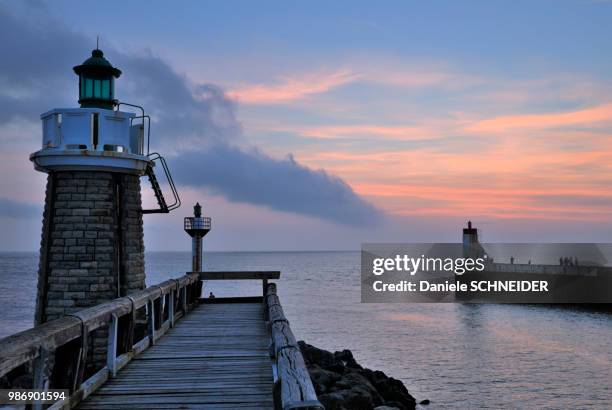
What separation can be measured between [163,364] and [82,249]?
9542 millimetres

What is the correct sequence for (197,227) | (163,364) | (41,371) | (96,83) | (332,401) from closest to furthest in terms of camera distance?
(41,371) < (163,364) < (332,401) < (96,83) < (197,227)

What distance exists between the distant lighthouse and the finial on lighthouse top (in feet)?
0.12

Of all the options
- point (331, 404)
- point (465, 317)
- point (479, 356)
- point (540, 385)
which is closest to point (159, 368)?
point (331, 404)

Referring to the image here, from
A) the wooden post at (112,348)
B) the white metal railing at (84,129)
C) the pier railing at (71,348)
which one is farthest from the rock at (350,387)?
the white metal railing at (84,129)

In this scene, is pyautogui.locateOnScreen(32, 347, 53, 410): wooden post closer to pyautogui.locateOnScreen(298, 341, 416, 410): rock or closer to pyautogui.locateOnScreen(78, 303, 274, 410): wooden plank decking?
pyautogui.locateOnScreen(78, 303, 274, 410): wooden plank decking

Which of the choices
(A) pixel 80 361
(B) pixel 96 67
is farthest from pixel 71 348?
(B) pixel 96 67

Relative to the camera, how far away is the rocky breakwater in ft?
54.7

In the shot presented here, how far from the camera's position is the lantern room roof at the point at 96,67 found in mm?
18156

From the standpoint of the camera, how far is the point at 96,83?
1838 cm

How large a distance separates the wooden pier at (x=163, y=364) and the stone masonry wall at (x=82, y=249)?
19.0ft

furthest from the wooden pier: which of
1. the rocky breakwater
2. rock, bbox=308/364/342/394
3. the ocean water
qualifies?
the ocean water

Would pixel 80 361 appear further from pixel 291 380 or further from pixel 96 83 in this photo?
pixel 96 83

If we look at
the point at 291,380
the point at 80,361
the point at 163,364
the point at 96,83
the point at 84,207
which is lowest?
the point at 163,364

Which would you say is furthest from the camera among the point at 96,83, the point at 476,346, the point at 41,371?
the point at 476,346
